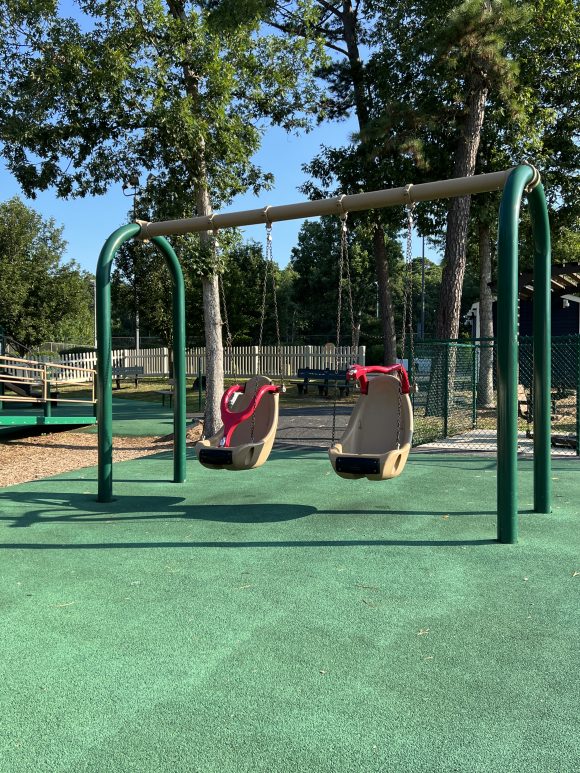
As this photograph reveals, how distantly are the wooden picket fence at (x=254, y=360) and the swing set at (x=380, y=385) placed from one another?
1197 cm

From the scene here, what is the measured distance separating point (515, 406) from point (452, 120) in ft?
42.7

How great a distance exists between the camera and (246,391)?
22.3 ft

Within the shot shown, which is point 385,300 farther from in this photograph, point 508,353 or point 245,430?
point 508,353

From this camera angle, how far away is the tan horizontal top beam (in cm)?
521

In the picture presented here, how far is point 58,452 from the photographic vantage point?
420 inches

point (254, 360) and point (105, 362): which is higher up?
point (254, 360)

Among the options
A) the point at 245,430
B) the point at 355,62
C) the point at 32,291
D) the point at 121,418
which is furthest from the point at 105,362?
the point at 32,291

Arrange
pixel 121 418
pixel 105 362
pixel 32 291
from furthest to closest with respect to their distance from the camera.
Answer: pixel 32 291, pixel 121 418, pixel 105 362

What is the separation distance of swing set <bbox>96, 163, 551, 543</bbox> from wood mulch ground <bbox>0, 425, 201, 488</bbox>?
235 cm

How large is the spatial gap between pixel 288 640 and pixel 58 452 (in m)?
8.35

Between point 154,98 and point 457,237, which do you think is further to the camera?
point 457,237

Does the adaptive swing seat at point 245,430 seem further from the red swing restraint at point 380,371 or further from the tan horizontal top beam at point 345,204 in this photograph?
the tan horizontal top beam at point 345,204

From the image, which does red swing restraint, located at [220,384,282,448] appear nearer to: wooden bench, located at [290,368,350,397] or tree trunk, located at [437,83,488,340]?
tree trunk, located at [437,83,488,340]

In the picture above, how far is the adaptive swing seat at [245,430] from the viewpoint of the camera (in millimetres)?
5660
